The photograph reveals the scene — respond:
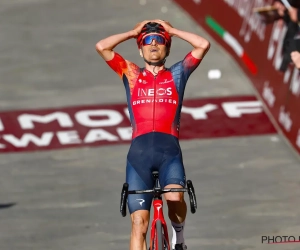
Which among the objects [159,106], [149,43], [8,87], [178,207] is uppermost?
[149,43]

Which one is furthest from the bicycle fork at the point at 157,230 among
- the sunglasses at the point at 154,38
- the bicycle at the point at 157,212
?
the sunglasses at the point at 154,38

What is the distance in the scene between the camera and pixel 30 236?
11.9 meters

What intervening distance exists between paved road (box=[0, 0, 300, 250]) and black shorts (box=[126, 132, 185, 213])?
207 centimetres

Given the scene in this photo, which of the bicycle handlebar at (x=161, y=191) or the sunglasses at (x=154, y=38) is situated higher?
the sunglasses at (x=154, y=38)

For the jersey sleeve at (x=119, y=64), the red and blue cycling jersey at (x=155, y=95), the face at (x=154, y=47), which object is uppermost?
the face at (x=154, y=47)

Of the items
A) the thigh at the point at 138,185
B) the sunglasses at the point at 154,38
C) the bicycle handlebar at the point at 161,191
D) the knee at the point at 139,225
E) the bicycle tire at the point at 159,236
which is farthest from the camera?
the sunglasses at the point at 154,38

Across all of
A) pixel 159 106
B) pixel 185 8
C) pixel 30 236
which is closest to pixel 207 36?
pixel 185 8

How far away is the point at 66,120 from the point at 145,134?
20.5 feet

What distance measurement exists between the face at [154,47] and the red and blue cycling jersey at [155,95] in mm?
245

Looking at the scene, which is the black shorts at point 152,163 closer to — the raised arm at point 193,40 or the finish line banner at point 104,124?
the raised arm at point 193,40

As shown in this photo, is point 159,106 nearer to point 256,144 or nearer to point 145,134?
point 145,134

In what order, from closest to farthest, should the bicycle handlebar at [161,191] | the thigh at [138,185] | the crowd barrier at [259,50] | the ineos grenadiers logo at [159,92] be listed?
the bicycle handlebar at [161,191], the thigh at [138,185], the ineos grenadiers logo at [159,92], the crowd barrier at [259,50]

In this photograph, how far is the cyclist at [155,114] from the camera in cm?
945

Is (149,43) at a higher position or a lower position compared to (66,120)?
higher
